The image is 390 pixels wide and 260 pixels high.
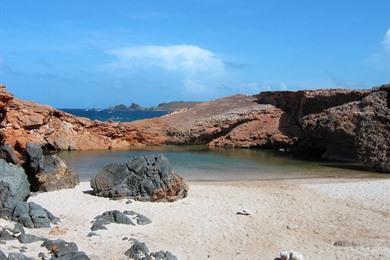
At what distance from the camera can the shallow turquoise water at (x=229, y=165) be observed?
22.2 m

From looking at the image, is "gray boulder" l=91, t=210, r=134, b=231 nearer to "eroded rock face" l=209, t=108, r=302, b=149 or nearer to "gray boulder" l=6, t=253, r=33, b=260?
"gray boulder" l=6, t=253, r=33, b=260

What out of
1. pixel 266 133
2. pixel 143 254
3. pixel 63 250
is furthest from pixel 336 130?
pixel 63 250

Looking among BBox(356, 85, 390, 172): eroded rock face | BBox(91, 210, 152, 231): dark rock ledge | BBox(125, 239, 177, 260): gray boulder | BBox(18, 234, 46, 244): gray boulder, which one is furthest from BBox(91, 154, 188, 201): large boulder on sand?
BBox(356, 85, 390, 172): eroded rock face

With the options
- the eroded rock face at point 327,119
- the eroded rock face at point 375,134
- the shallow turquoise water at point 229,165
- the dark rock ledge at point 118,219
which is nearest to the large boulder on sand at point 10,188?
the dark rock ledge at point 118,219

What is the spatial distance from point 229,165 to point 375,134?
713cm

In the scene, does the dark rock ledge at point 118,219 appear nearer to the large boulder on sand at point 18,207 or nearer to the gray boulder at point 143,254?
the large boulder on sand at point 18,207

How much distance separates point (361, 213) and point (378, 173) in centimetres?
998

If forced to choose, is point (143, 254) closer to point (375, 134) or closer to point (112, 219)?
point (112, 219)

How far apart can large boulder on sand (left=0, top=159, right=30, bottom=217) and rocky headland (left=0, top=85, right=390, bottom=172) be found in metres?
10.3

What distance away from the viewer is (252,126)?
124ft

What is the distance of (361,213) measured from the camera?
44.8 ft

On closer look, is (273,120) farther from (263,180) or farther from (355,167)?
(263,180)

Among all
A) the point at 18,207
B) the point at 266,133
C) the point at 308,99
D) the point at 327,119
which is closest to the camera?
the point at 18,207

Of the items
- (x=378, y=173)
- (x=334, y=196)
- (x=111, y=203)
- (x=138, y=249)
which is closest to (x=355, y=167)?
(x=378, y=173)
